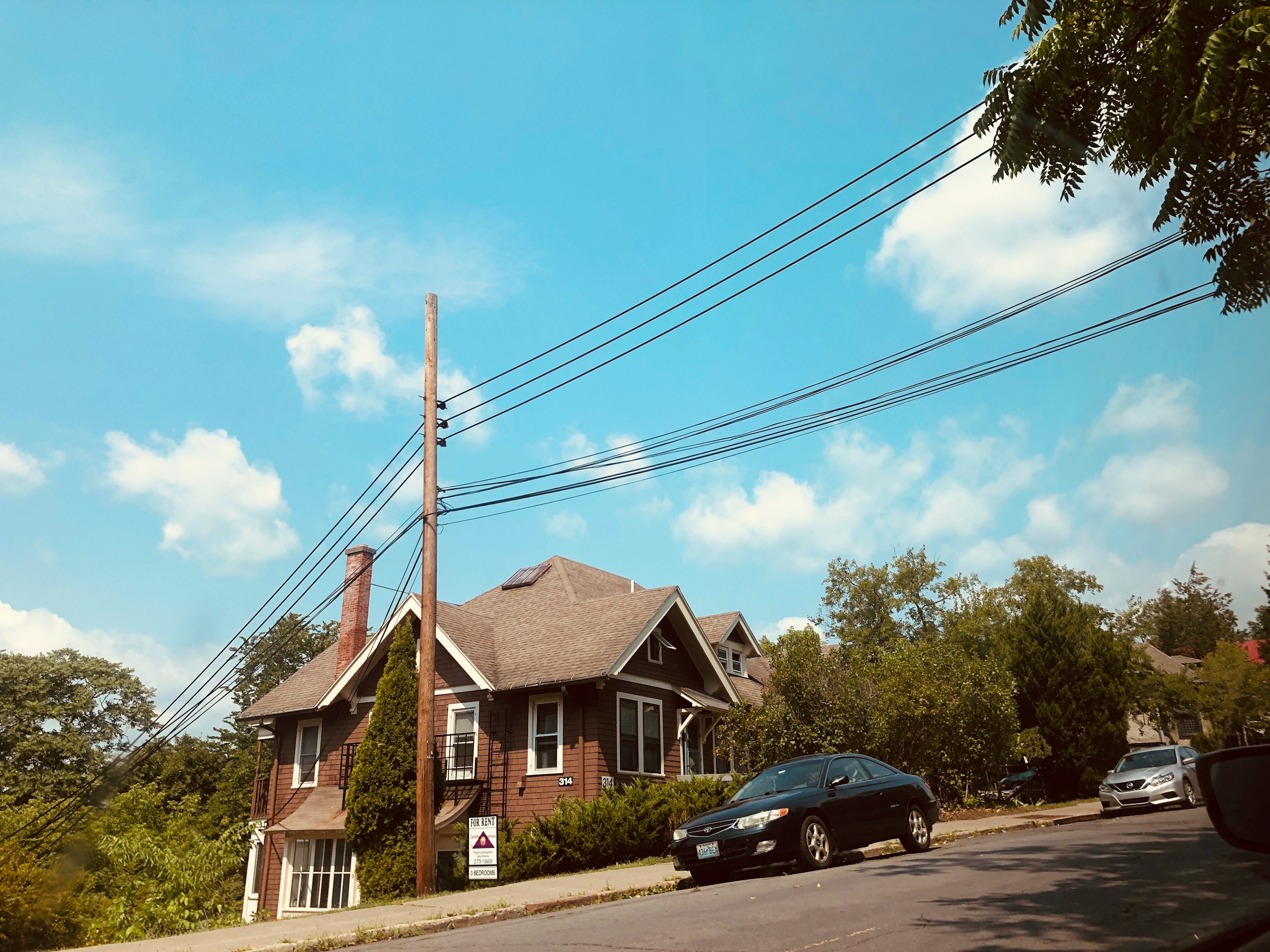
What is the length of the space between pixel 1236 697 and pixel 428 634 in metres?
44.3

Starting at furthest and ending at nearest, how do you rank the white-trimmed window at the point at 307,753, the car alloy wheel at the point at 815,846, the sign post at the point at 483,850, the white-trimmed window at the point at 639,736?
the white-trimmed window at the point at 307,753, the white-trimmed window at the point at 639,736, the sign post at the point at 483,850, the car alloy wheel at the point at 815,846

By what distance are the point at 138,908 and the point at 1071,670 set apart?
1141 inches

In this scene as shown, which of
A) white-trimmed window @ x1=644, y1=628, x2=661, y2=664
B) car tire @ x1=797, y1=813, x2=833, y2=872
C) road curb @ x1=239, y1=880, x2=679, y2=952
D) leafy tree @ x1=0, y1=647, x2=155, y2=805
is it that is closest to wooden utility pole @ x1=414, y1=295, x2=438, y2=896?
road curb @ x1=239, y1=880, x2=679, y2=952

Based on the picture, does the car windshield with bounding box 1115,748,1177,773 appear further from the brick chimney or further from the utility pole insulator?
the brick chimney

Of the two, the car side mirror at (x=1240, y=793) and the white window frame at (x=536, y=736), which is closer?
the car side mirror at (x=1240, y=793)

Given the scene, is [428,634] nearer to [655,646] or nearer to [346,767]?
[655,646]

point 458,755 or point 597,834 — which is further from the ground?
point 458,755

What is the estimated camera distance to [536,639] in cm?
2655

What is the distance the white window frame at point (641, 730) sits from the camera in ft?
78.2

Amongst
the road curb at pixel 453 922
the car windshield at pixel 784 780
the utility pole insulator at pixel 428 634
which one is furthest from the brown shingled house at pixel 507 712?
the road curb at pixel 453 922

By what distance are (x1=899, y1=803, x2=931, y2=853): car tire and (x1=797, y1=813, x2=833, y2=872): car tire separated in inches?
78.8

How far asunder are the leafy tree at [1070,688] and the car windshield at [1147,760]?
10558 millimetres

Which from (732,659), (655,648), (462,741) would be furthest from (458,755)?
(732,659)

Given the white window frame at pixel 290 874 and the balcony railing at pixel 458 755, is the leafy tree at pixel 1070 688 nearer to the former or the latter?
the balcony railing at pixel 458 755
